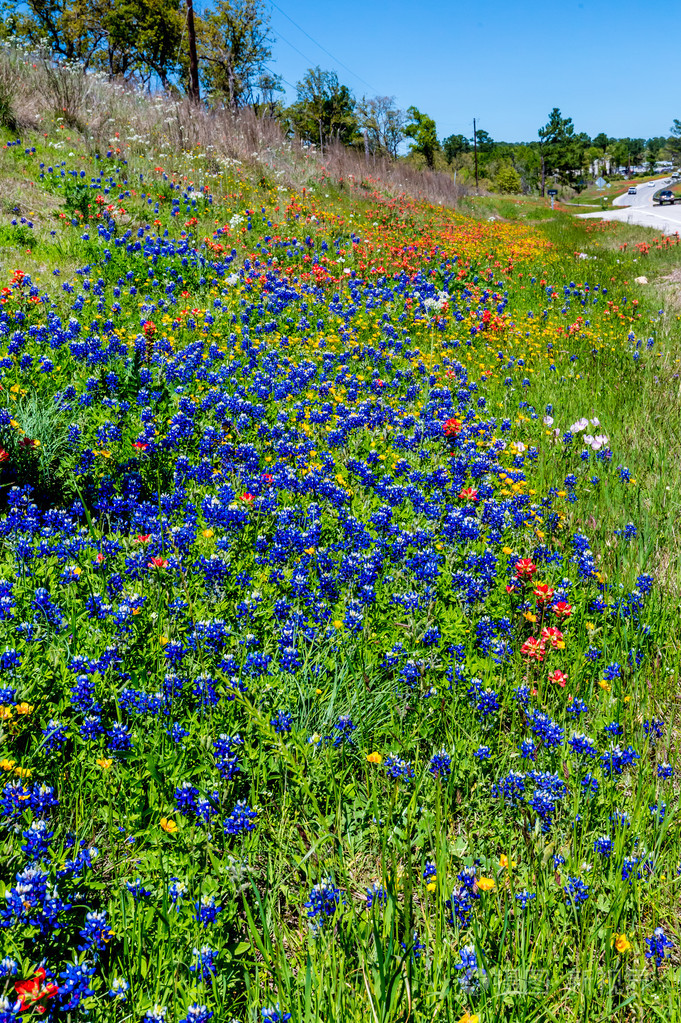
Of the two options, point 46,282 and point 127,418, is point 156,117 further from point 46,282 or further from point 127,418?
point 127,418

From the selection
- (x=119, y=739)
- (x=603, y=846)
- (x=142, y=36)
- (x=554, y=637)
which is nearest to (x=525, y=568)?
(x=554, y=637)

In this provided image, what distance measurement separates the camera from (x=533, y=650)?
3232 mm

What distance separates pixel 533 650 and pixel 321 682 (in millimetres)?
1133

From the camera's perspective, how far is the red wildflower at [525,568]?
12.1 ft

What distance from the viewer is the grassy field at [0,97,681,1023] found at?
6.48 ft

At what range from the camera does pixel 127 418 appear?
4.72 m

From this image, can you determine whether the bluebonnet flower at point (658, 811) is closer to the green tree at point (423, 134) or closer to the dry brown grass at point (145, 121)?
the dry brown grass at point (145, 121)

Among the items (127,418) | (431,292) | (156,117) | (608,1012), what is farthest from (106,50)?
(608,1012)

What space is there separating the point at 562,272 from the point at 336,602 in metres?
12.5

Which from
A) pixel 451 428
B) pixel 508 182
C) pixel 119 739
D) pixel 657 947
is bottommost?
pixel 657 947

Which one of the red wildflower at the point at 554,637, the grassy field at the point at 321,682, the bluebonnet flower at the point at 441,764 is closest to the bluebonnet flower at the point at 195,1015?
the grassy field at the point at 321,682

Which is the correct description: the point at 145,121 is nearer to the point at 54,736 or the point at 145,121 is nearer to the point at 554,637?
the point at 554,637

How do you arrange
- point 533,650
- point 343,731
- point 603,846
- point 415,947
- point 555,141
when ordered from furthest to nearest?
point 555,141, point 533,650, point 343,731, point 603,846, point 415,947

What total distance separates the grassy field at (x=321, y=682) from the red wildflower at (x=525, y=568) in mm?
15
